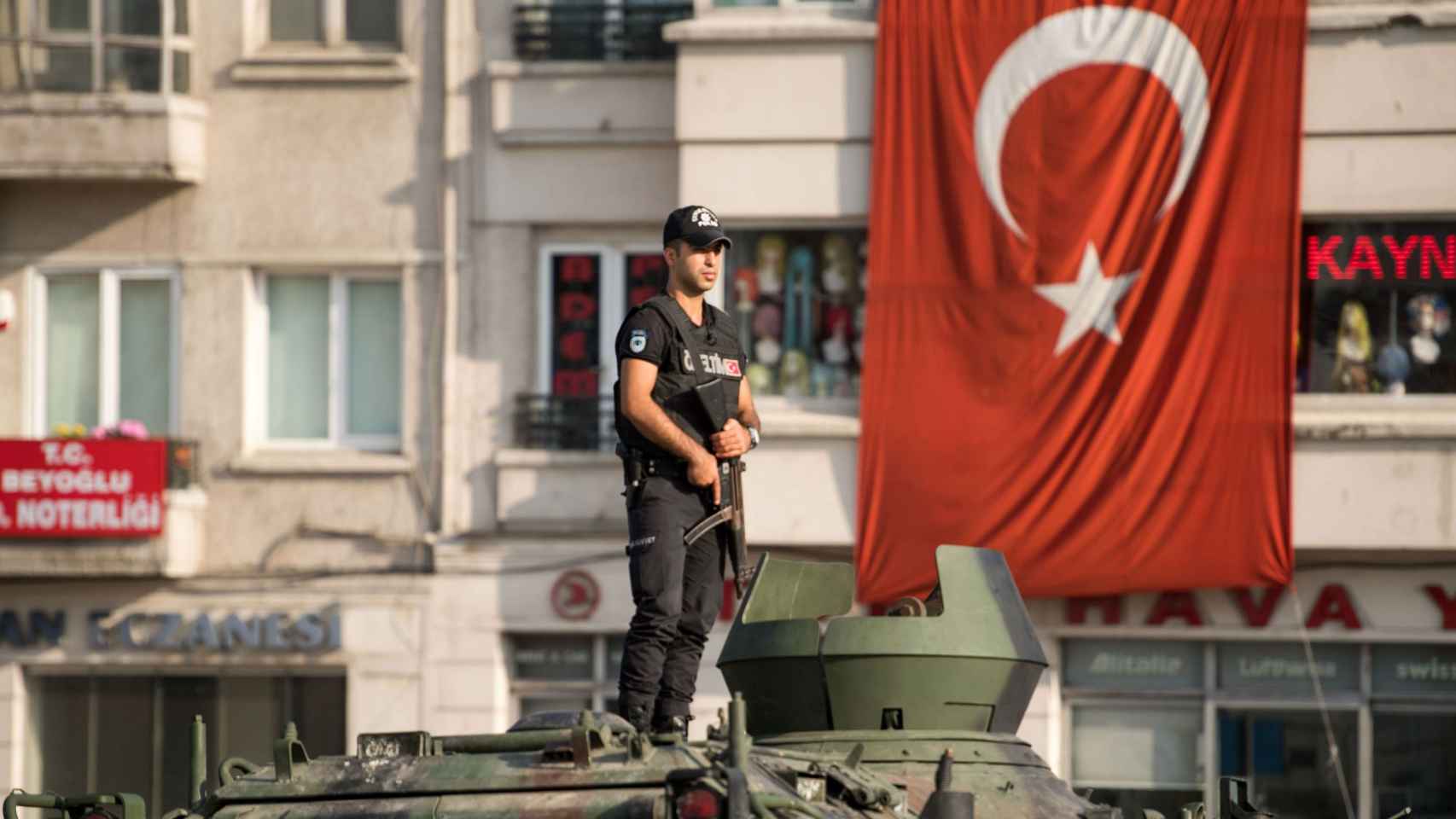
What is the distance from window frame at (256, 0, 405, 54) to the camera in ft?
88.9

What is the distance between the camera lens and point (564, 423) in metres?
26.7

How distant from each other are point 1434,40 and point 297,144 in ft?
33.4

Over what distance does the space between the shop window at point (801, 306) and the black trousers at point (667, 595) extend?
15150 mm

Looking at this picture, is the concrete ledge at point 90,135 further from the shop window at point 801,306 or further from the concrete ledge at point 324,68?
the shop window at point 801,306

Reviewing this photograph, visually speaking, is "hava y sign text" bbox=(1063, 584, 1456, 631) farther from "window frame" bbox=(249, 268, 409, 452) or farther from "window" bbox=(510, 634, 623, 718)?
"window frame" bbox=(249, 268, 409, 452)

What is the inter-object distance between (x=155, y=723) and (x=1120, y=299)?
32.0 feet

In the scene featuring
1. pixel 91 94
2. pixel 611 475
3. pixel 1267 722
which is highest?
pixel 91 94

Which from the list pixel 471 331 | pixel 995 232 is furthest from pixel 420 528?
pixel 995 232

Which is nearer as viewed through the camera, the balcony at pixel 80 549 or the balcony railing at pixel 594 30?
the balcony railing at pixel 594 30

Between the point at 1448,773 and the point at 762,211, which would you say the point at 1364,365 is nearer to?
the point at 1448,773

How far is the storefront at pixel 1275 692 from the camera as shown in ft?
83.3

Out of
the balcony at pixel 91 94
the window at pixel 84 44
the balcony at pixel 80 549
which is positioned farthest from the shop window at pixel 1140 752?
the window at pixel 84 44

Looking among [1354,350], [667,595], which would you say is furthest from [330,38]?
[667,595]

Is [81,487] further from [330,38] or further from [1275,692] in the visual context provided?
[1275,692]
